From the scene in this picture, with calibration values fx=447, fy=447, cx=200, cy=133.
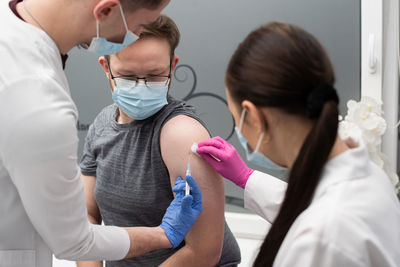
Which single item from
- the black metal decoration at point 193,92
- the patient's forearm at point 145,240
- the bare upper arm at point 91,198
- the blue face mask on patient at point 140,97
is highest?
the blue face mask on patient at point 140,97

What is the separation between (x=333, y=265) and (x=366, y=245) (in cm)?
8

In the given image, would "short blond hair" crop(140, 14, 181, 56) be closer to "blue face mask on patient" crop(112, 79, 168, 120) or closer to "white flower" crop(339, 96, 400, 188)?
"blue face mask on patient" crop(112, 79, 168, 120)

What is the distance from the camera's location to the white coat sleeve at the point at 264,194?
146 centimetres

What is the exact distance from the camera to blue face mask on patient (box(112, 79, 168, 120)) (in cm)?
154

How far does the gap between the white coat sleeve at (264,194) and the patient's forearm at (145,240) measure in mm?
319

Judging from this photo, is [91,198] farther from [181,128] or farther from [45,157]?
[45,157]

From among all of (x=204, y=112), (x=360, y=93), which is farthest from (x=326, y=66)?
(x=204, y=112)

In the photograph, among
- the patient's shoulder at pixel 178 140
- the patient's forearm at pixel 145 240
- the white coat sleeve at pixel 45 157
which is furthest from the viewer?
the patient's shoulder at pixel 178 140

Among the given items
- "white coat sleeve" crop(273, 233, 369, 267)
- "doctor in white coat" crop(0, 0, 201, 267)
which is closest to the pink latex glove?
"doctor in white coat" crop(0, 0, 201, 267)

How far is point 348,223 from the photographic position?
0.88 m

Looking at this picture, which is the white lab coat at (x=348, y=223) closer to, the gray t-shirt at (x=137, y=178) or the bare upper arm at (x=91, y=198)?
the gray t-shirt at (x=137, y=178)

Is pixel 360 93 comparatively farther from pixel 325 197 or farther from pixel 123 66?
pixel 325 197

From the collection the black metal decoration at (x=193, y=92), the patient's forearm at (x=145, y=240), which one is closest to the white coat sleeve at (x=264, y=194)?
the patient's forearm at (x=145, y=240)

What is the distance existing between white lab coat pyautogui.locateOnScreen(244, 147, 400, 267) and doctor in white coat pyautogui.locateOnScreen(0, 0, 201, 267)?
1.72 feet
